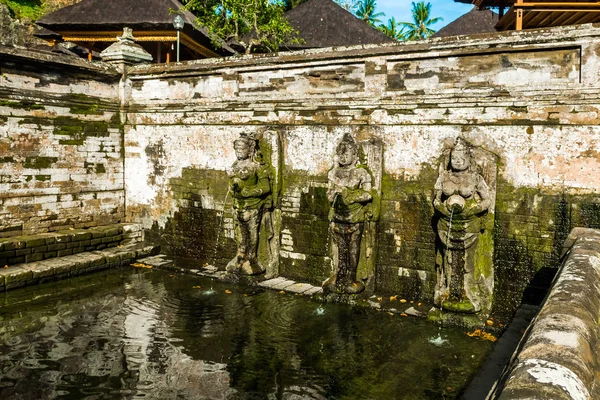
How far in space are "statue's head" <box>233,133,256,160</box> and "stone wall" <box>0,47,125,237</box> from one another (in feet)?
12.0

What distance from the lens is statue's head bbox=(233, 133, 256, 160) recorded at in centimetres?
790

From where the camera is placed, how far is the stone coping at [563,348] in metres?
2.26

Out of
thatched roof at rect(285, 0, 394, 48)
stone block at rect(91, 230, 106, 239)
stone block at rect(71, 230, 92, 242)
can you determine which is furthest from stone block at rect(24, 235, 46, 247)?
thatched roof at rect(285, 0, 394, 48)

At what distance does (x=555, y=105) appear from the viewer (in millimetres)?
6137

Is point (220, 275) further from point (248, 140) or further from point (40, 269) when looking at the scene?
point (40, 269)

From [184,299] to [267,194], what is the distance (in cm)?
222

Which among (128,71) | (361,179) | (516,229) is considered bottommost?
(516,229)

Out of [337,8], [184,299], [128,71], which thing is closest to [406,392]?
[184,299]

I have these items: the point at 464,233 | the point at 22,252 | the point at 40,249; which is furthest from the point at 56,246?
the point at 464,233

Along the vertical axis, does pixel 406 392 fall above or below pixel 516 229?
below

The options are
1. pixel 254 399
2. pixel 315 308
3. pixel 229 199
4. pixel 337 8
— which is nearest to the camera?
pixel 254 399

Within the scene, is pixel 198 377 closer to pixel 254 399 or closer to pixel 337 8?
pixel 254 399

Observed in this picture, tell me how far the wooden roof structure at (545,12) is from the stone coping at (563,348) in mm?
6648

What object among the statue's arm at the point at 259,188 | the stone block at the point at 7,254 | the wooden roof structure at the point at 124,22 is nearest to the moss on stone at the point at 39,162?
the stone block at the point at 7,254
